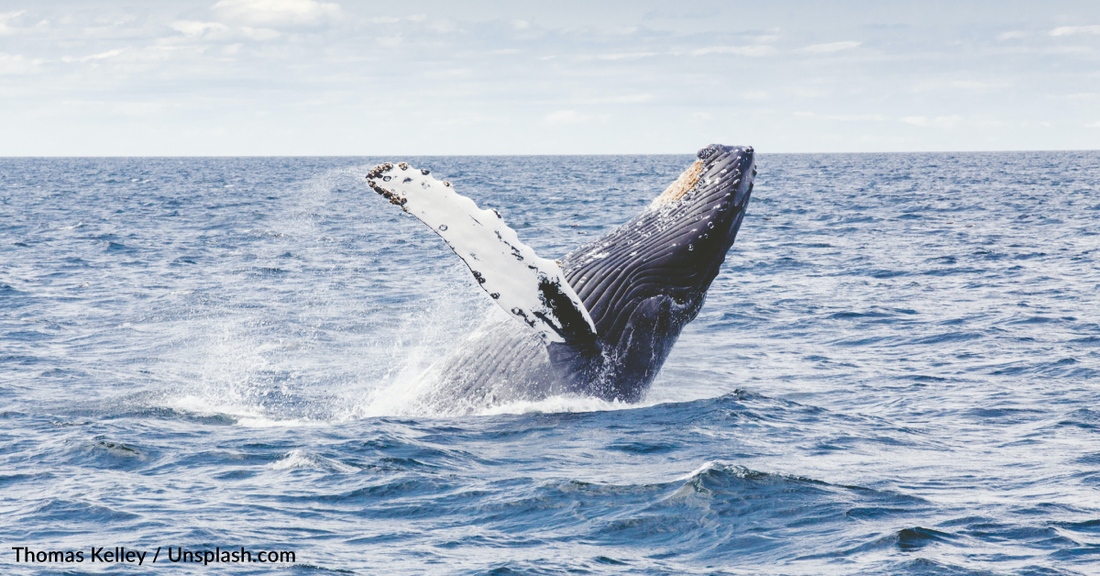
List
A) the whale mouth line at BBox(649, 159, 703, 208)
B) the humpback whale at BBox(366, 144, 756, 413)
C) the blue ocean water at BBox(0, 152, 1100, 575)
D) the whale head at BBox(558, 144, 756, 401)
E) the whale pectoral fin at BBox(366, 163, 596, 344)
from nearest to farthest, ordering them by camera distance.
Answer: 1. the blue ocean water at BBox(0, 152, 1100, 575)
2. the whale pectoral fin at BBox(366, 163, 596, 344)
3. the humpback whale at BBox(366, 144, 756, 413)
4. the whale head at BBox(558, 144, 756, 401)
5. the whale mouth line at BBox(649, 159, 703, 208)

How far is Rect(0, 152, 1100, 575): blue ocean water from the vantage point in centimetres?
649

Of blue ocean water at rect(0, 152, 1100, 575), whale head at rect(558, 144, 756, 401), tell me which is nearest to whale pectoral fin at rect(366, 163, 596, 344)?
whale head at rect(558, 144, 756, 401)

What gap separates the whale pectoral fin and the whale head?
796mm

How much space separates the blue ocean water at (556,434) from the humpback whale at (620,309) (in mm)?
288

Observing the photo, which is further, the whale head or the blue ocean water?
the whale head

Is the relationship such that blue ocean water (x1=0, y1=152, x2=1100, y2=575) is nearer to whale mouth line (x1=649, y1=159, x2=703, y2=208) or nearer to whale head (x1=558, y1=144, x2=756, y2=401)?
whale head (x1=558, y1=144, x2=756, y2=401)

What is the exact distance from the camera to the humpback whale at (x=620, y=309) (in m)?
8.30

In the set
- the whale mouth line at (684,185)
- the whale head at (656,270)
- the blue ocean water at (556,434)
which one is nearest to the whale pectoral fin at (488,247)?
the whale head at (656,270)

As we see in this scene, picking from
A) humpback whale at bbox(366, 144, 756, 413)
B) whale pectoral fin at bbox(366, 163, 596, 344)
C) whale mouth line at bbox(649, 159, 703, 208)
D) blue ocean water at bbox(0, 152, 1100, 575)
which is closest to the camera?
blue ocean water at bbox(0, 152, 1100, 575)

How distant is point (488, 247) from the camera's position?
23.8 ft

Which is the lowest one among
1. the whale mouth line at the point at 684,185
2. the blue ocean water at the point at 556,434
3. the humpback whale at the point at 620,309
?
the blue ocean water at the point at 556,434

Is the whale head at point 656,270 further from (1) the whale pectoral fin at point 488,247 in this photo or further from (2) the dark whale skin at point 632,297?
(1) the whale pectoral fin at point 488,247

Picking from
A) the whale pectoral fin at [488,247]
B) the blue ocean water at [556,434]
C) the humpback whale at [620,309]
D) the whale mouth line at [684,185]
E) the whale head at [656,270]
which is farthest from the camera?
the whale mouth line at [684,185]

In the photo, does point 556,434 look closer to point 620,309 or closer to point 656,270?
point 620,309
